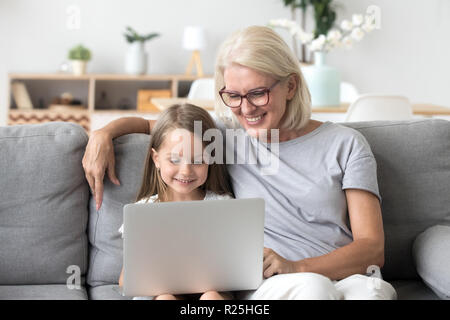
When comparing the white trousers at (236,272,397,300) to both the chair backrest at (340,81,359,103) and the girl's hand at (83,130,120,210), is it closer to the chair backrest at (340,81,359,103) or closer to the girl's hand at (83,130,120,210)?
the girl's hand at (83,130,120,210)

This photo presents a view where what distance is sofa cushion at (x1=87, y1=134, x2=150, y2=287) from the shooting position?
1761mm

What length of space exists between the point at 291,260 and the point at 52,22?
13.7 ft

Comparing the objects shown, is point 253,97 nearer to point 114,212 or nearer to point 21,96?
point 114,212

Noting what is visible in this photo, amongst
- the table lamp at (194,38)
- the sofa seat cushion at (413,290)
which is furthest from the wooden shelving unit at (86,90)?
the sofa seat cushion at (413,290)

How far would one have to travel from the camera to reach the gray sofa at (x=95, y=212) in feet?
5.58

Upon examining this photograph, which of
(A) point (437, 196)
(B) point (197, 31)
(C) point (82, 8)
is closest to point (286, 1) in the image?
(B) point (197, 31)

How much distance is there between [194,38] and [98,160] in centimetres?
352

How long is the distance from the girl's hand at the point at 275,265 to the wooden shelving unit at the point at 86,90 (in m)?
3.56

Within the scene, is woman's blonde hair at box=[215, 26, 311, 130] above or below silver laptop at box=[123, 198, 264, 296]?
above

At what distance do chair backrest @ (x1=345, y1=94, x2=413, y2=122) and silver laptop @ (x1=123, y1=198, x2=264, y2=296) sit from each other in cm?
187

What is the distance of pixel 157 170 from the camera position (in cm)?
172

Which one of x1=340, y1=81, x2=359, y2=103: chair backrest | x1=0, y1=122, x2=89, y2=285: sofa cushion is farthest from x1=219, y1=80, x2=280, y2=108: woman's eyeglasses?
x1=340, y1=81, x2=359, y2=103: chair backrest
